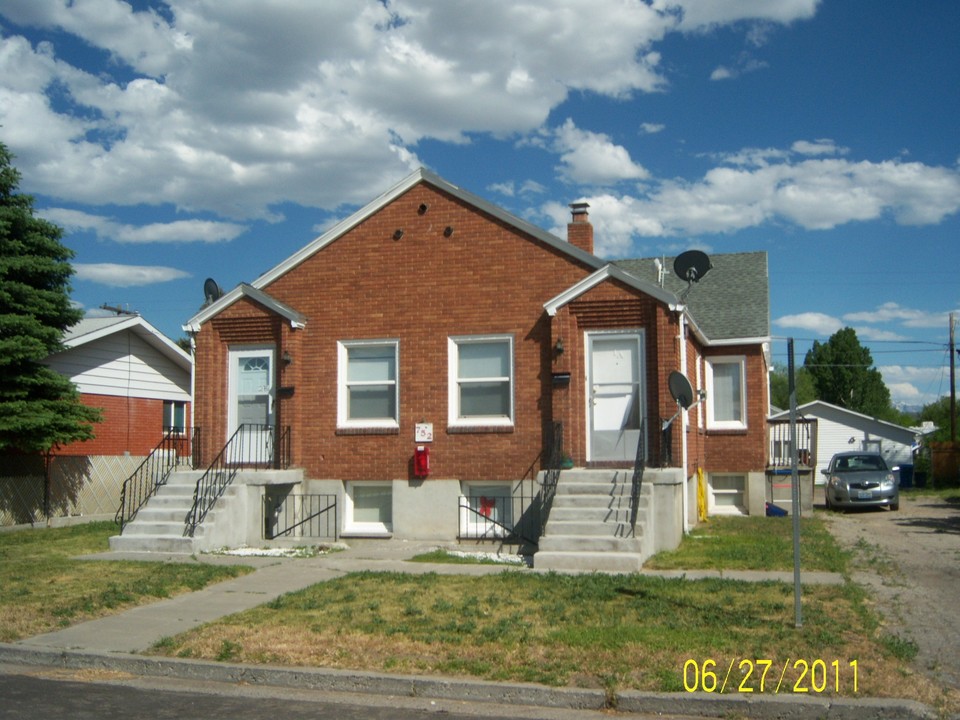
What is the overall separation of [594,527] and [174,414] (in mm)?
16859

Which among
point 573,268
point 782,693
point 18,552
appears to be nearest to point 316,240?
point 573,268

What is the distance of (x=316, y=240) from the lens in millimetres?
17203

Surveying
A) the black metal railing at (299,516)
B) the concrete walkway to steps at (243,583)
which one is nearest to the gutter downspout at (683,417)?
the concrete walkway to steps at (243,583)

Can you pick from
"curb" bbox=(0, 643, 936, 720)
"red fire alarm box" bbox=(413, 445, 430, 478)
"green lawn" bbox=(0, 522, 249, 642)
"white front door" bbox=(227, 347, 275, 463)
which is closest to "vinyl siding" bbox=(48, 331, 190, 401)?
"white front door" bbox=(227, 347, 275, 463)

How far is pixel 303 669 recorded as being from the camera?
25.7ft

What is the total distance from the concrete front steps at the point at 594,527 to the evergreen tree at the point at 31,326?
10483mm

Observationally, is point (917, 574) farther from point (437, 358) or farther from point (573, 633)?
point (437, 358)

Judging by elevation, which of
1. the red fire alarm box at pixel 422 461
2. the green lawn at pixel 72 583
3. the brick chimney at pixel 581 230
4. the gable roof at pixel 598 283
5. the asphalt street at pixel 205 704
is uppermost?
the brick chimney at pixel 581 230

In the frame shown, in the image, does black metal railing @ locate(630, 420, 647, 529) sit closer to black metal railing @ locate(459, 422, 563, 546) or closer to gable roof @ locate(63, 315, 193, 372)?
black metal railing @ locate(459, 422, 563, 546)

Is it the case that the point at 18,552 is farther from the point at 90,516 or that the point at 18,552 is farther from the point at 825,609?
the point at 825,609

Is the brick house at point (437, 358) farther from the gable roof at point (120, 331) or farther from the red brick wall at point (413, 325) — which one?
the gable roof at point (120, 331)

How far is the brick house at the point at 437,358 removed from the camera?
15703mm

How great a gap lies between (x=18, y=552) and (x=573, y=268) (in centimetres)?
1002

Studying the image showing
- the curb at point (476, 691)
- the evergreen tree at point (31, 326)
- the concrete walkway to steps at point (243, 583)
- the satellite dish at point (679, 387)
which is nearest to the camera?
the curb at point (476, 691)
